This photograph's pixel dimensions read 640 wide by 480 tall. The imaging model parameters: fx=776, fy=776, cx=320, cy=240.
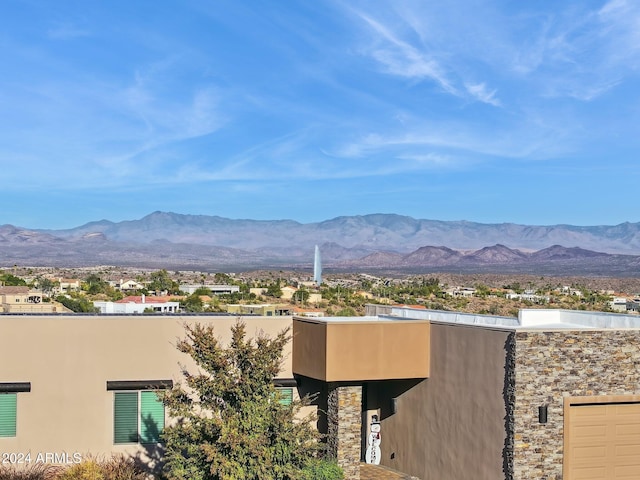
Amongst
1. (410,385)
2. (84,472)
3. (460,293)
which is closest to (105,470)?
(84,472)

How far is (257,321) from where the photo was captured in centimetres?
1683

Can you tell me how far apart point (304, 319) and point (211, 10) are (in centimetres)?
4795

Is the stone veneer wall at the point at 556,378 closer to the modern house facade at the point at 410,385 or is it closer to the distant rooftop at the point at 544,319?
the modern house facade at the point at 410,385

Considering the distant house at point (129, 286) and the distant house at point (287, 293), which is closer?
the distant house at point (287, 293)

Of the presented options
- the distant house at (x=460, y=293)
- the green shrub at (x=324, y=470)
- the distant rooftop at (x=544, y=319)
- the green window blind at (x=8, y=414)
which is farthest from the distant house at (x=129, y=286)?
the green shrub at (x=324, y=470)

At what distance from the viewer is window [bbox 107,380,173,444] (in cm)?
1592

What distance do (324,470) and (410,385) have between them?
2.83m

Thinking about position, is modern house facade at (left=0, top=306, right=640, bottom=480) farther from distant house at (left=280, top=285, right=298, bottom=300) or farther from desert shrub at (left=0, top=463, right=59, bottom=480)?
distant house at (left=280, top=285, right=298, bottom=300)

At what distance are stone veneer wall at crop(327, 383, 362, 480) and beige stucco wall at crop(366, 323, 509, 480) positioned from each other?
A: 128 cm

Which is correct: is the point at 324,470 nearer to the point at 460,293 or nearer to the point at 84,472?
the point at 84,472

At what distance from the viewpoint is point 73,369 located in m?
15.8

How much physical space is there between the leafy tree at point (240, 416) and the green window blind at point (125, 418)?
137 inches

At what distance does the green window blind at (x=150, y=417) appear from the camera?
16.0 meters

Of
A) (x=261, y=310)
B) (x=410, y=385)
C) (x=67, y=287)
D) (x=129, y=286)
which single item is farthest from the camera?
(x=129, y=286)
